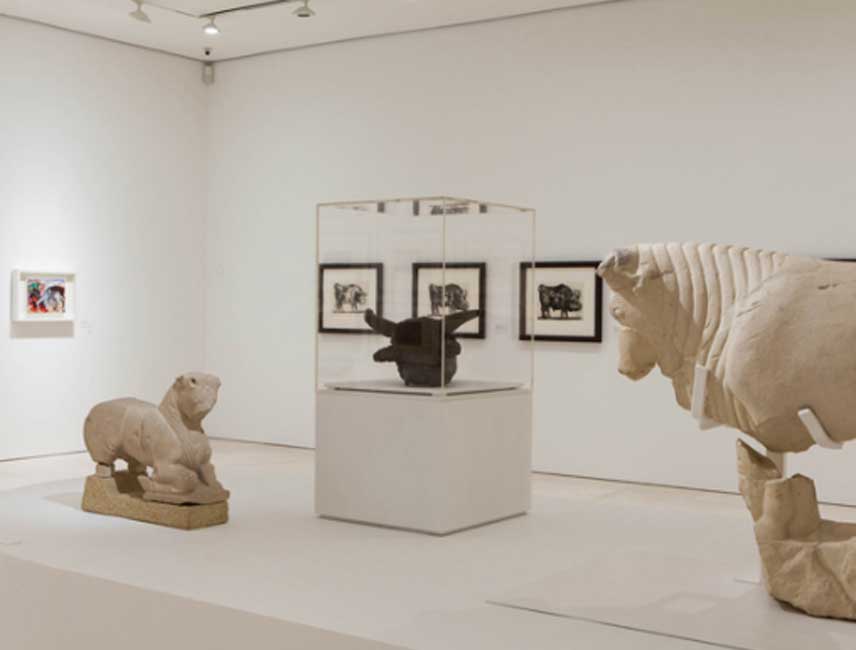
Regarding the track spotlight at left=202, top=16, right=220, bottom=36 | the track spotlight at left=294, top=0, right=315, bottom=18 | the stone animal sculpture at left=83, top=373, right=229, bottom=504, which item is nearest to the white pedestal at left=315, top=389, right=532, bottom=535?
the stone animal sculpture at left=83, top=373, right=229, bottom=504

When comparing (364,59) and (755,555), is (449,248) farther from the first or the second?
(364,59)

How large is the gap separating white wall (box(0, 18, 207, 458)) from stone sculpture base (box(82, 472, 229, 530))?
3.49 m

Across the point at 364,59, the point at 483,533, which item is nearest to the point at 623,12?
the point at 364,59

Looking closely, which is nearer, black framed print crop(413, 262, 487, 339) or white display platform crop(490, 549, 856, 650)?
white display platform crop(490, 549, 856, 650)

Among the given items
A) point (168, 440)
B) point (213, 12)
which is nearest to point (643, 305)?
point (168, 440)

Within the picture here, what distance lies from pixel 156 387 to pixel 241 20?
3487 mm

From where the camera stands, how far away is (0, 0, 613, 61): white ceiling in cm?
898

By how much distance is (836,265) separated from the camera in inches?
168

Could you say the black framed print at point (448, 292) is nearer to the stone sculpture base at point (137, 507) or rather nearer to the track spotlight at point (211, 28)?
the stone sculpture base at point (137, 507)

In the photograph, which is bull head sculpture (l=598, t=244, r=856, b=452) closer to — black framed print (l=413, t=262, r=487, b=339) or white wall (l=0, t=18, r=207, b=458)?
black framed print (l=413, t=262, r=487, b=339)

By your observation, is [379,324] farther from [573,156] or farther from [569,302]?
[573,156]

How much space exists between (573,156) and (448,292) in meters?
3.04

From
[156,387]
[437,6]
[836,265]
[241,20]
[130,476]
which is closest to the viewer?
[836,265]

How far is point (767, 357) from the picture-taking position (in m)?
4.11
